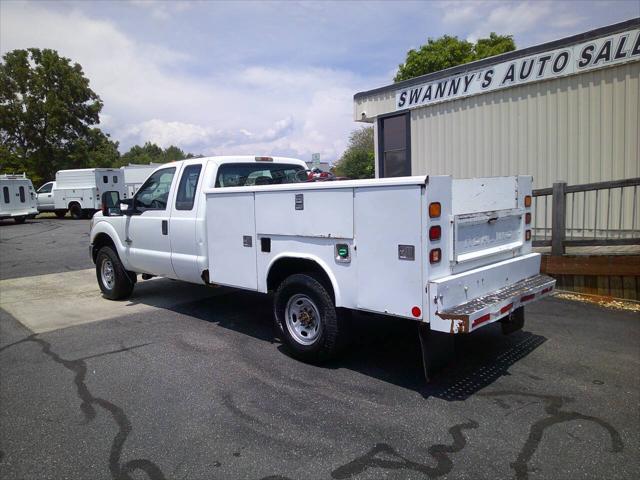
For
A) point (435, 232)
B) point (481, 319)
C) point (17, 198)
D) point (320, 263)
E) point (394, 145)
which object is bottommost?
point (481, 319)

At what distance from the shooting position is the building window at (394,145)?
12.6 metres

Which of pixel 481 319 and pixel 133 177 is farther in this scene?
pixel 133 177

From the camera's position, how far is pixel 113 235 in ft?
25.4

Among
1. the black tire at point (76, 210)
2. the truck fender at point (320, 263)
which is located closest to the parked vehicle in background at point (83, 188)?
the black tire at point (76, 210)

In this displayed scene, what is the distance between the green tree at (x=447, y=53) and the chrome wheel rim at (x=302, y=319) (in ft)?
85.2

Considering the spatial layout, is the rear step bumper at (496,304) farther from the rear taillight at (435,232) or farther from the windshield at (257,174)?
the windshield at (257,174)

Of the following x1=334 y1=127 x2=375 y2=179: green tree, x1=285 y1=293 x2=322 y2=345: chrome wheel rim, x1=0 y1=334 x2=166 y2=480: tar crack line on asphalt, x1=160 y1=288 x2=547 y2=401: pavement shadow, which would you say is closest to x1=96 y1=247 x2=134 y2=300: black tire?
x1=160 y1=288 x2=547 y2=401: pavement shadow

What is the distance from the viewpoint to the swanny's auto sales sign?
8438 millimetres

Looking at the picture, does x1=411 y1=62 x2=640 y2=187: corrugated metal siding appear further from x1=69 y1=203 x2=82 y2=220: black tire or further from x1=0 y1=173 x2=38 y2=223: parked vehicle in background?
x1=69 y1=203 x2=82 y2=220: black tire

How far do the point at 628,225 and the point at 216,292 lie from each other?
7139 millimetres

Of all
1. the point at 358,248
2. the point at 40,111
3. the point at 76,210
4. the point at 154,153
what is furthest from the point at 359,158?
the point at 154,153

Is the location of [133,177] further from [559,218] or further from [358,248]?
[358,248]

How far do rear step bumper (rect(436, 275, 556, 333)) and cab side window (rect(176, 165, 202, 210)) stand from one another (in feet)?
12.2

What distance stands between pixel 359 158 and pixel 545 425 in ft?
116
